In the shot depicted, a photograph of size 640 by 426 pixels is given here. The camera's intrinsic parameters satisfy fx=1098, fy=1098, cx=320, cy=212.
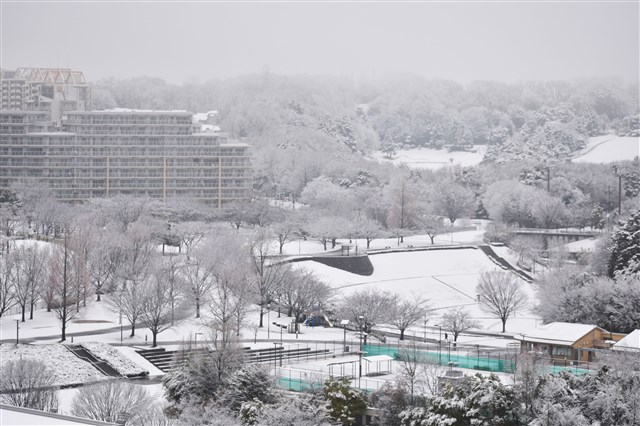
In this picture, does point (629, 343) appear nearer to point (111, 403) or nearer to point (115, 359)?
point (115, 359)

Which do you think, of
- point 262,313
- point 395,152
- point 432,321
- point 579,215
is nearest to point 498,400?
point 262,313

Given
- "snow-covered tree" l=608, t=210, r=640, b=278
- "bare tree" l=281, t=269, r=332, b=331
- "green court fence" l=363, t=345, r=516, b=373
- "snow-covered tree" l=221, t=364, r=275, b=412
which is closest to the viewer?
"snow-covered tree" l=221, t=364, r=275, b=412

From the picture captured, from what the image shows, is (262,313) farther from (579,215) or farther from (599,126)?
(599,126)

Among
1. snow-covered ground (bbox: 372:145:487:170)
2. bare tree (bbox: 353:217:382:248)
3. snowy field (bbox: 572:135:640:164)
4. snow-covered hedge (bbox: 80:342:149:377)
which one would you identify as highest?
snowy field (bbox: 572:135:640:164)

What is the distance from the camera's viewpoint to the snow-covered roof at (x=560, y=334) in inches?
1335

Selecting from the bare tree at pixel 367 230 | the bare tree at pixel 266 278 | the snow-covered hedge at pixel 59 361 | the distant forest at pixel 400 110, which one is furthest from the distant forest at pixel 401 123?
the snow-covered hedge at pixel 59 361

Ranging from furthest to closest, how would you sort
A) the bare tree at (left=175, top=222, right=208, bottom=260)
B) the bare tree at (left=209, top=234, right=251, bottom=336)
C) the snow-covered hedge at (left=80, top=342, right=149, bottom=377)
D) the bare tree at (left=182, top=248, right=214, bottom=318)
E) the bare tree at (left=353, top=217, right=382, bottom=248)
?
the bare tree at (left=353, top=217, right=382, bottom=248) → the bare tree at (left=175, top=222, right=208, bottom=260) → the bare tree at (left=182, top=248, right=214, bottom=318) → the bare tree at (left=209, top=234, right=251, bottom=336) → the snow-covered hedge at (left=80, top=342, right=149, bottom=377)

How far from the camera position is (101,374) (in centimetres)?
3234

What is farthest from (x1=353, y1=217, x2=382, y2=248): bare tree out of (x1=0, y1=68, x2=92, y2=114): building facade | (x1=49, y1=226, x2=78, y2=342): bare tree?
(x1=0, y1=68, x2=92, y2=114): building facade

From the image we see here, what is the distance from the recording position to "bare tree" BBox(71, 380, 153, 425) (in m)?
25.2

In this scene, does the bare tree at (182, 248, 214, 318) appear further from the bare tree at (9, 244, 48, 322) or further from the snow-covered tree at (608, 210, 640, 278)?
the snow-covered tree at (608, 210, 640, 278)

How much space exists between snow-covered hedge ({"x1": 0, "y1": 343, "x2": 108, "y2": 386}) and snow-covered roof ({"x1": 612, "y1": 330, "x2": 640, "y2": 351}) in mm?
15132

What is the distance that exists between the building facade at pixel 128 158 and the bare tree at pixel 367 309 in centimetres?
3485

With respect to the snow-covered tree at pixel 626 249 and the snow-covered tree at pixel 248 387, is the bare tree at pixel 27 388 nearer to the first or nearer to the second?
the snow-covered tree at pixel 248 387
